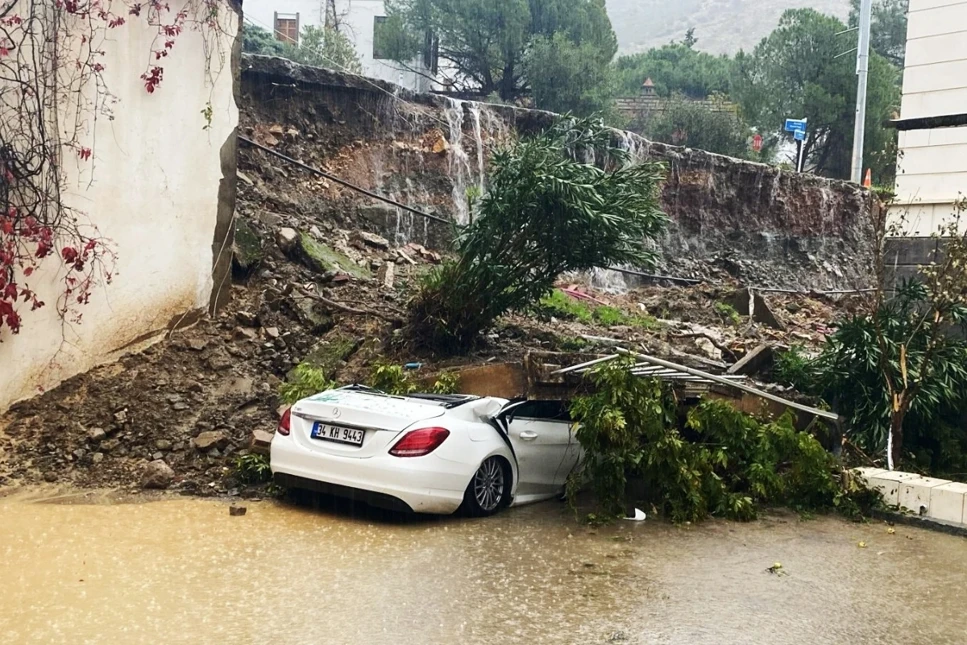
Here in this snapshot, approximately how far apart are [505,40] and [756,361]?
26.5m

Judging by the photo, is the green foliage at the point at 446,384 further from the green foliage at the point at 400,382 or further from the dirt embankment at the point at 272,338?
the dirt embankment at the point at 272,338

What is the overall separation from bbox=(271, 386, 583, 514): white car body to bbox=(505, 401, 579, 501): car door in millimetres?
15

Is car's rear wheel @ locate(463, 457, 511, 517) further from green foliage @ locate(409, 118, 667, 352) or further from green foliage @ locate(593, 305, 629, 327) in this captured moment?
green foliage @ locate(593, 305, 629, 327)

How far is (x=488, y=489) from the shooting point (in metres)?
7.47

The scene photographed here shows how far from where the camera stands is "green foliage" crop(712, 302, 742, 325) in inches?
673

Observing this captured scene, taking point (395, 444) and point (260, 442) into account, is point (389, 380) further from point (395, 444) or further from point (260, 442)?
point (395, 444)

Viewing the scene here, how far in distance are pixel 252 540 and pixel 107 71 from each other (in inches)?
212

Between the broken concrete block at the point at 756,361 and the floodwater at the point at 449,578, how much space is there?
3094 millimetres

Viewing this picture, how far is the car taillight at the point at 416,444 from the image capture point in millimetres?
6895

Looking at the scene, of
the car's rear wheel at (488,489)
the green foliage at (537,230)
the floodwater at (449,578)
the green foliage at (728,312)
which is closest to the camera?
the floodwater at (449,578)

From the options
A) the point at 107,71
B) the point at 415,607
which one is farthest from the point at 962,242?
the point at 107,71

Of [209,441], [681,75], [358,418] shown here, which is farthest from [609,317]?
[681,75]

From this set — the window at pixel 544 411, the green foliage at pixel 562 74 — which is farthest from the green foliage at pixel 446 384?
the green foliage at pixel 562 74

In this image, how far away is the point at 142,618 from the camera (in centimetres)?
485
